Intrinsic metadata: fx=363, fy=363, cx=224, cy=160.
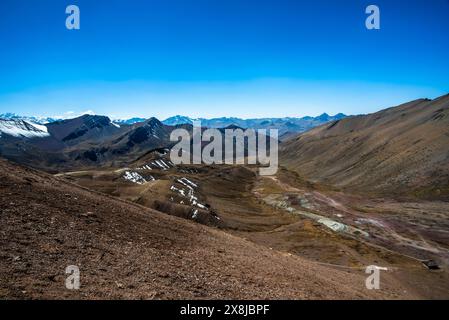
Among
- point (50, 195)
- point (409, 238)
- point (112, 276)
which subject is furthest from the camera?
point (409, 238)

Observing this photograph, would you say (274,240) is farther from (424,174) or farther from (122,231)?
(424,174)

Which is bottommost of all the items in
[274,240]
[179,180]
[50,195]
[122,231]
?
[274,240]

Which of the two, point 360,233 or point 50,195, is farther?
point 360,233

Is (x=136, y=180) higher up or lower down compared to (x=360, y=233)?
higher up

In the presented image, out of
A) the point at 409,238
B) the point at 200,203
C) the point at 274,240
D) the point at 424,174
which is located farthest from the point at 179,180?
the point at 424,174
